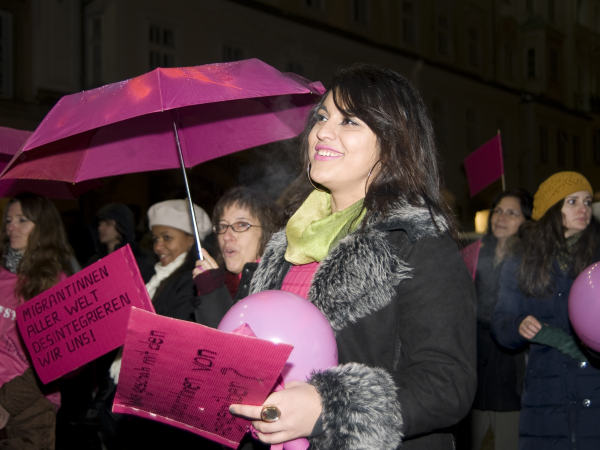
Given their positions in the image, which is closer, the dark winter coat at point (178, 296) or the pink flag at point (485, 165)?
the dark winter coat at point (178, 296)

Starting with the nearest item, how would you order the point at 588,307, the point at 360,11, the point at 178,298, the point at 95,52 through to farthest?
the point at 588,307, the point at 178,298, the point at 95,52, the point at 360,11

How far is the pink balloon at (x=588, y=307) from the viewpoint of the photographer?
2836 millimetres

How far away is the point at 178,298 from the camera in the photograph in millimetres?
3740

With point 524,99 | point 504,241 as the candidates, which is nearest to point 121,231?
point 504,241

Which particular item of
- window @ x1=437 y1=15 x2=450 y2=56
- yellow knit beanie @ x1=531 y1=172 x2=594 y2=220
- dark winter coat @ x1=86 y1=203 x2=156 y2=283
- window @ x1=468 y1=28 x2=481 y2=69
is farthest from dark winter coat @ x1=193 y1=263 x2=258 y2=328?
window @ x1=468 y1=28 x2=481 y2=69

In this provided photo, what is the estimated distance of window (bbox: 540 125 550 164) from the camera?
2619 cm

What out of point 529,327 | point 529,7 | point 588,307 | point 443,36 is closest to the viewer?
point 588,307

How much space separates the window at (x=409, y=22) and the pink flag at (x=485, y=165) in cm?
1553

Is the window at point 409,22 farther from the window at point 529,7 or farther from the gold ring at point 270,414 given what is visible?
the gold ring at point 270,414

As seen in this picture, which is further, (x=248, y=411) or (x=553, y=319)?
(x=553, y=319)

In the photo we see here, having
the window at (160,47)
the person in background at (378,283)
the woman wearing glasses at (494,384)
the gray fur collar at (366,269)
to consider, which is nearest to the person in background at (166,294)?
the person in background at (378,283)

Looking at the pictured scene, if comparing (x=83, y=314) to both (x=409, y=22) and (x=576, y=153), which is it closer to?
(x=409, y=22)

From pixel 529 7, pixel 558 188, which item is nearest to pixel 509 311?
pixel 558 188

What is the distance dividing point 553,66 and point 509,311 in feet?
91.0
